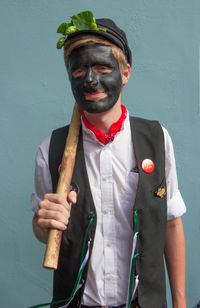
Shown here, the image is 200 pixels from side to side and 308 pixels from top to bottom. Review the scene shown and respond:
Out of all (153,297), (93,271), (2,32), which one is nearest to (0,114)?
(2,32)

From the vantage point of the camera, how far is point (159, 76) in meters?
1.76

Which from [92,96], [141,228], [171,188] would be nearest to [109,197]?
[141,228]

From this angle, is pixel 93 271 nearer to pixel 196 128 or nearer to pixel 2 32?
pixel 196 128

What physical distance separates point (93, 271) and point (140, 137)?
0.54 meters

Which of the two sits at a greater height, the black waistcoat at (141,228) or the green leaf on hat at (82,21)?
the green leaf on hat at (82,21)

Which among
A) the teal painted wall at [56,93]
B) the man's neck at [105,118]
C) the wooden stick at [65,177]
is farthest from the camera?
the teal painted wall at [56,93]

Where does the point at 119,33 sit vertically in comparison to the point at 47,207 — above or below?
above

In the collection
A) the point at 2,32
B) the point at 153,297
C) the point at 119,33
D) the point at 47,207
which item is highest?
the point at 2,32

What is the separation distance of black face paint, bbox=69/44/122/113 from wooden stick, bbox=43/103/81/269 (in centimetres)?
13

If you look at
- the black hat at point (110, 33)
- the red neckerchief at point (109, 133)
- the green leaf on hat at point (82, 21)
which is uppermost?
the green leaf on hat at point (82, 21)


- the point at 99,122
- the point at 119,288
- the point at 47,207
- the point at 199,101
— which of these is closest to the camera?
the point at 47,207

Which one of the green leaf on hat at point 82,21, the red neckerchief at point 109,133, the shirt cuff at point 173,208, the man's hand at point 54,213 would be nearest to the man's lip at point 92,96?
the red neckerchief at point 109,133

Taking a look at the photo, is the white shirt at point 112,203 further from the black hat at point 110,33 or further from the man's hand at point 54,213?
the black hat at point 110,33

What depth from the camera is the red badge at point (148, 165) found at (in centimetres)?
116
